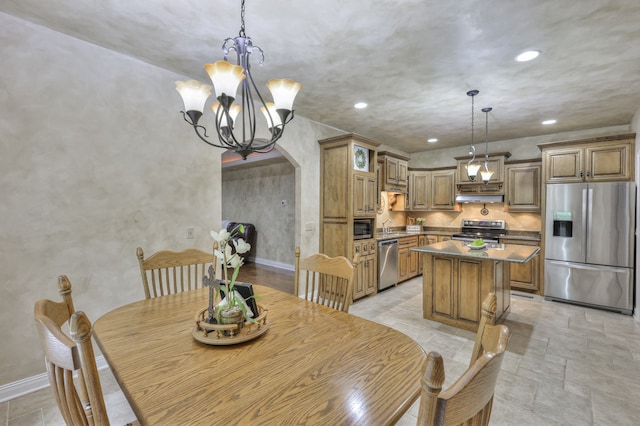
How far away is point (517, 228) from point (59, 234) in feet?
22.1

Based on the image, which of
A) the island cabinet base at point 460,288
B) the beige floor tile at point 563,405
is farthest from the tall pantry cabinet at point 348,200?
the beige floor tile at point 563,405

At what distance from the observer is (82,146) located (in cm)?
242

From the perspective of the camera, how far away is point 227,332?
1301 millimetres

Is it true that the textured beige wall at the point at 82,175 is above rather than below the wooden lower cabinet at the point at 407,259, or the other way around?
above

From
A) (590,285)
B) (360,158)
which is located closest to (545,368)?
(590,285)

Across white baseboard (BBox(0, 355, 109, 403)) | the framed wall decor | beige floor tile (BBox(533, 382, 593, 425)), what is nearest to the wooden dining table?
white baseboard (BBox(0, 355, 109, 403))

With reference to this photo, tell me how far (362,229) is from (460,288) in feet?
5.60

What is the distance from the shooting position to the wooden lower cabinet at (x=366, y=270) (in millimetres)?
4422

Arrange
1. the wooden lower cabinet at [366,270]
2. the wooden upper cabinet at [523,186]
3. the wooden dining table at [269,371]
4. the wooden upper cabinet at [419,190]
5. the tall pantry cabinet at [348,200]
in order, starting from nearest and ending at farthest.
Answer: the wooden dining table at [269,371] → the tall pantry cabinet at [348,200] → the wooden lower cabinet at [366,270] → the wooden upper cabinet at [523,186] → the wooden upper cabinet at [419,190]

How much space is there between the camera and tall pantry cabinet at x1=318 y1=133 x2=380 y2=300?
4.30 m

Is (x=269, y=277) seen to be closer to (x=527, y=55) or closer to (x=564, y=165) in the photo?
(x=527, y=55)

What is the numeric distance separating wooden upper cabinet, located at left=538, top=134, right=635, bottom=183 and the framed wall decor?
280 centimetres

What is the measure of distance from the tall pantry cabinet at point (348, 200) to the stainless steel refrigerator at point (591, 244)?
273 cm

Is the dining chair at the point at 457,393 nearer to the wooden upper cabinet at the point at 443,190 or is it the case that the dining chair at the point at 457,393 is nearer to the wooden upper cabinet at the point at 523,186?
the wooden upper cabinet at the point at 523,186
